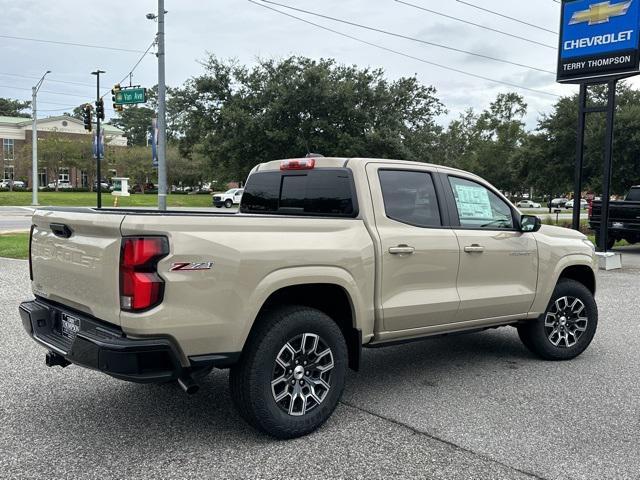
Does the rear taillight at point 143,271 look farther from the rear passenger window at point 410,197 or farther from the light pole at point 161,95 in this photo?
the light pole at point 161,95

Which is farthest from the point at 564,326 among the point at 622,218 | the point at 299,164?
the point at 622,218

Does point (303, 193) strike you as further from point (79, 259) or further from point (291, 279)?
point (79, 259)

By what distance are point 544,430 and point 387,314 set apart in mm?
1314

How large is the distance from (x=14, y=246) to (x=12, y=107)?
119649mm

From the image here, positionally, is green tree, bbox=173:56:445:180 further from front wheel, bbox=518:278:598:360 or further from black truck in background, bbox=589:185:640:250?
front wheel, bbox=518:278:598:360

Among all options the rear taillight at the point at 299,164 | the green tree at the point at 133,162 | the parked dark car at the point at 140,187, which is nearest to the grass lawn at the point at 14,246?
the rear taillight at the point at 299,164

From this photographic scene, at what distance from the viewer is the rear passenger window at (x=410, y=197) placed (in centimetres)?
445

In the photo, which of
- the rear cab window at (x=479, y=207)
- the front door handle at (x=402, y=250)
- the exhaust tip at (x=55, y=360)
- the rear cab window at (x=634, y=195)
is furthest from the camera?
the rear cab window at (x=634, y=195)

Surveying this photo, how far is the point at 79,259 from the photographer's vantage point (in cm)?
351

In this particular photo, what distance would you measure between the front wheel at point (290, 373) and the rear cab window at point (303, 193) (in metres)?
0.97

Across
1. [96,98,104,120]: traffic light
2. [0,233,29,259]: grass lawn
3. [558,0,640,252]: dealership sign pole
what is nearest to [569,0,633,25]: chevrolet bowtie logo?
[558,0,640,252]: dealership sign pole

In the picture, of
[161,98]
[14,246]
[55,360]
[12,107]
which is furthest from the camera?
[12,107]

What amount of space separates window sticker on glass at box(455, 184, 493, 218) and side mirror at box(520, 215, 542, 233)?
0.31 metres

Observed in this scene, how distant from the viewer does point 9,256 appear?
42.0 ft
